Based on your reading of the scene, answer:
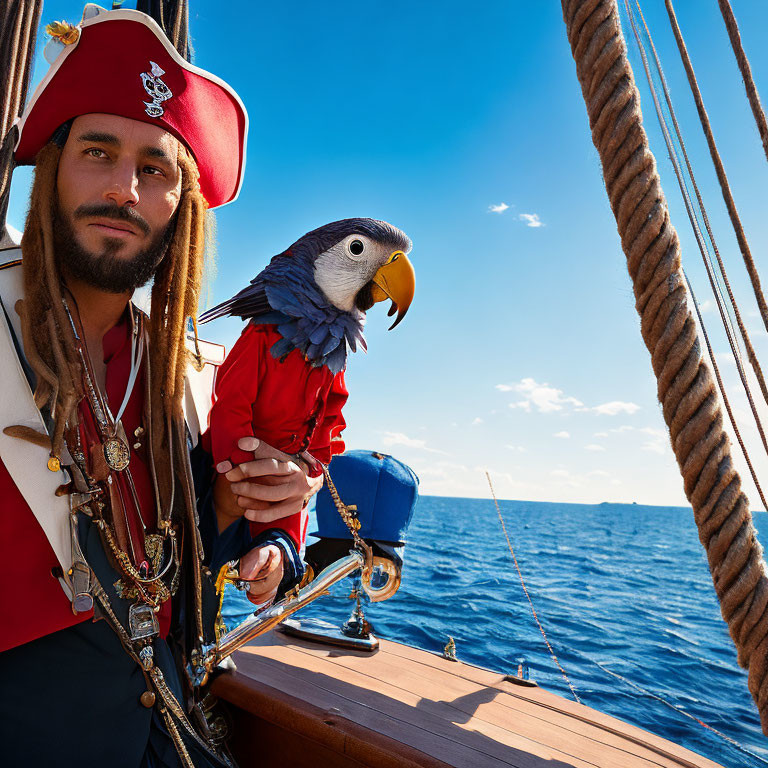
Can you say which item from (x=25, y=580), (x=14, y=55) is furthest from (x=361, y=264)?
(x=14, y=55)

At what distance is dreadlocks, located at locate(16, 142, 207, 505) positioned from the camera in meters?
0.76

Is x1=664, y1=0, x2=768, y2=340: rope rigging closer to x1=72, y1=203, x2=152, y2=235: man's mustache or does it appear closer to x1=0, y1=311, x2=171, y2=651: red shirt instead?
x1=72, y1=203, x2=152, y2=235: man's mustache

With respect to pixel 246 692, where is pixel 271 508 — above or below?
above

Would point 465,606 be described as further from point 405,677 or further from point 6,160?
point 6,160

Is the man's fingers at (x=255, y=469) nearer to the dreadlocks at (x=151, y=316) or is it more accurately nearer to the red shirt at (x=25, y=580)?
the dreadlocks at (x=151, y=316)

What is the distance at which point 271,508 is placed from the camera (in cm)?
91

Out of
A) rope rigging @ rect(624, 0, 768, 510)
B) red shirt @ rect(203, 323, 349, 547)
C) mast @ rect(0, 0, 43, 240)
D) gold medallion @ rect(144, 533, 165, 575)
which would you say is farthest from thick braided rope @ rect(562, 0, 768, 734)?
mast @ rect(0, 0, 43, 240)

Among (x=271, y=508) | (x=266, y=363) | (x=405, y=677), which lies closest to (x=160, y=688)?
(x=271, y=508)

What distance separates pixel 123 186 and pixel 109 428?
393 millimetres

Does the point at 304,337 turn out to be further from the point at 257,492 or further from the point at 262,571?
the point at 262,571

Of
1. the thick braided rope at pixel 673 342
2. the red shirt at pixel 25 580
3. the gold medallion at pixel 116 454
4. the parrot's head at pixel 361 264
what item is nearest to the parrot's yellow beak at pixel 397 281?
the parrot's head at pixel 361 264

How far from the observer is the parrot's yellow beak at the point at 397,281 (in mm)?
1109

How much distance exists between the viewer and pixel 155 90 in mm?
845

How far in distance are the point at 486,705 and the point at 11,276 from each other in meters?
1.50
